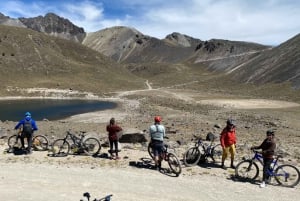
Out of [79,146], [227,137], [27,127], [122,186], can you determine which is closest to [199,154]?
[227,137]

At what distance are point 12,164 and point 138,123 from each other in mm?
26656

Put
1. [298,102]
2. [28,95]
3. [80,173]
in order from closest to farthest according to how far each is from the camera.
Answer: [80,173] → [298,102] → [28,95]

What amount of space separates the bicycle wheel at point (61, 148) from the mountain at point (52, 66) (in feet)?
271

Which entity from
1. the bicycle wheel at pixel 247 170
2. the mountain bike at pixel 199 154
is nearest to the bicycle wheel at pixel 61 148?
the mountain bike at pixel 199 154

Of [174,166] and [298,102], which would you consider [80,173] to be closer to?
[174,166]

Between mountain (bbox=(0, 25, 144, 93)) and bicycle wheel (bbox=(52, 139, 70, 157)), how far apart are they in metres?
82.6

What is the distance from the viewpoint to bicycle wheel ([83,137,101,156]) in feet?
78.7

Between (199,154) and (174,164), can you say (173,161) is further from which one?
(199,154)

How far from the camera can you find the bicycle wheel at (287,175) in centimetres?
1891

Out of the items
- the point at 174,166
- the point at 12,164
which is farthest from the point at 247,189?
the point at 12,164

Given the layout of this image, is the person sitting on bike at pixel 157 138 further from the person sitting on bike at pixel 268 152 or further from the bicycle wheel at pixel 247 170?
the person sitting on bike at pixel 268 152

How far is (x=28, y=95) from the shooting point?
99500 mm

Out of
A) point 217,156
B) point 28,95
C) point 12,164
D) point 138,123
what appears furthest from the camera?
point 28,95

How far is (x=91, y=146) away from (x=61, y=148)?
1620 millimetres
